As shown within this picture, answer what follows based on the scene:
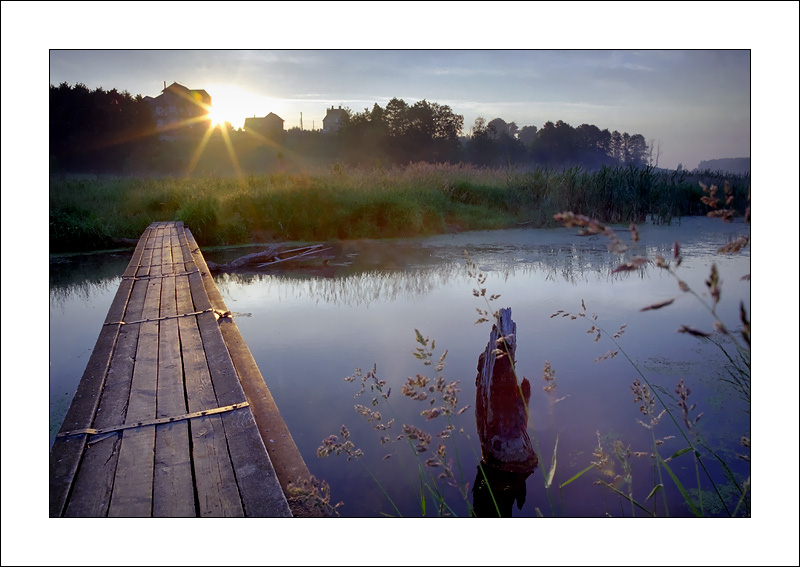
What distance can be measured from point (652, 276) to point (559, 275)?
95 cm

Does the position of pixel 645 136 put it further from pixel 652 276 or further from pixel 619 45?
pixel 652 276

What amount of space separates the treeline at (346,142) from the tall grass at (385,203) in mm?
1712

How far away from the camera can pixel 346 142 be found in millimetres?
5387

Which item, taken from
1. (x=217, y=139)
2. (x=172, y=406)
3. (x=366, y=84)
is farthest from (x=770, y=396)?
(x=217, y=139)

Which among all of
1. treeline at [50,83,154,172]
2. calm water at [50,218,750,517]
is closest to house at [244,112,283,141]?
treeline at [50,83,154,172]

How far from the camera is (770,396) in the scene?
2.25 metres

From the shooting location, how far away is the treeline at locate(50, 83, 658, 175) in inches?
146

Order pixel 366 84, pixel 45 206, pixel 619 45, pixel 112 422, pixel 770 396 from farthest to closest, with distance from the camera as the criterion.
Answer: pixel 366 84 < pixel 45 206 < pixel 619 45 < pixel 770 396 < pixel 112 422

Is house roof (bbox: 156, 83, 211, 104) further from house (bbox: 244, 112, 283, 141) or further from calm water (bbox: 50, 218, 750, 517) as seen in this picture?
calm water (bbox: 50, 218, 750, 517)

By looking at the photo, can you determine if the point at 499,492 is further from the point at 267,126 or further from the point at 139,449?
the point at 267,126

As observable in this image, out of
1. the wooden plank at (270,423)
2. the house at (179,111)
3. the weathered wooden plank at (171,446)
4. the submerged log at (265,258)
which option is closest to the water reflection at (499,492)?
the wooden plank at (270,423)

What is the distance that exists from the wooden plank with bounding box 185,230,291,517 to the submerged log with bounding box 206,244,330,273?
4470 mm

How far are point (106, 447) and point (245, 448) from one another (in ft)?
1.53

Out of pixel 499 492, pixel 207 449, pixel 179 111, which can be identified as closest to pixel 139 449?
pixel 207 449
